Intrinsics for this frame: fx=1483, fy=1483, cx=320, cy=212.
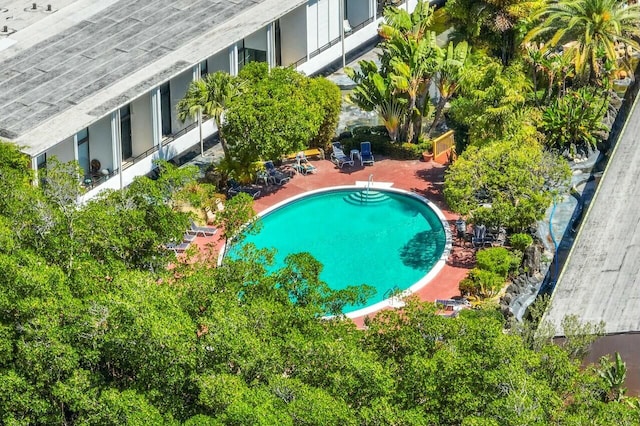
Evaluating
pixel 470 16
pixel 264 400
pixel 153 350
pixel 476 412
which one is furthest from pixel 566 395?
pixel 470 16

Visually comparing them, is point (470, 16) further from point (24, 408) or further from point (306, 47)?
point (24, 408)

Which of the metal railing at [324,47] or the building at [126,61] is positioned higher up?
the building at [126,61]

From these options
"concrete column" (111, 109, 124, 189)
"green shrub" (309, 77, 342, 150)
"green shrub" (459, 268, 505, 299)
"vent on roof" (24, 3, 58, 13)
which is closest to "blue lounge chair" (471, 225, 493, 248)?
"green shrub" (459, 268, 505, 299)

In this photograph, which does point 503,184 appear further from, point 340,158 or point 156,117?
point 156,117

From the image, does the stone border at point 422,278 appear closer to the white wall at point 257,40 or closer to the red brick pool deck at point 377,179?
the red brick pool deck at point 377,179

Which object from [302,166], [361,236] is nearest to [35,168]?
[302,166]

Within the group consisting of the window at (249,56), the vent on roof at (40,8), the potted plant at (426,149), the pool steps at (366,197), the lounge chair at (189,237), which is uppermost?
the vent on roof at (40,8)

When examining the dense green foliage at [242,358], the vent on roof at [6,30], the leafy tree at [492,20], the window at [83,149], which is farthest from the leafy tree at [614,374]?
the vent on roof at [6,30]

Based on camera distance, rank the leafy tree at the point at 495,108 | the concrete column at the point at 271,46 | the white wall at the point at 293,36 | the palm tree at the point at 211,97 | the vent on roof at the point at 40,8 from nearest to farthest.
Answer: the palm tree at the point at 211,97, the leafy tree at the point at 495,108, the concrete column at the point at 271,46, the vent on roof at the point at 40,8, the white wall at the point at 293,36
